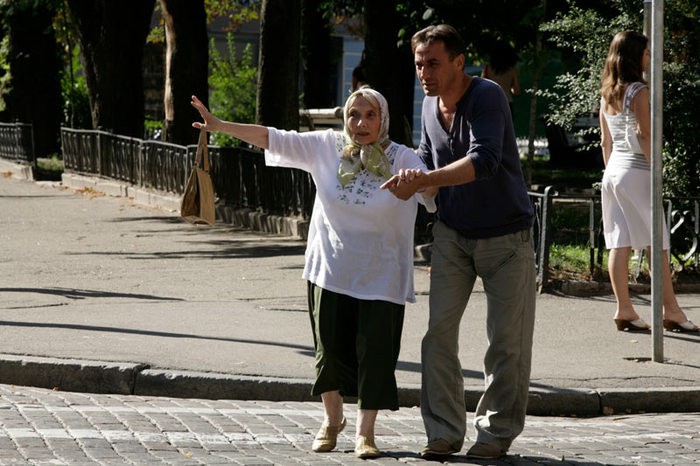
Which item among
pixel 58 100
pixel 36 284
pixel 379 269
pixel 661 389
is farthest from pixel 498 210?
pixel 58 100

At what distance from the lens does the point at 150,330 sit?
9.43 metres

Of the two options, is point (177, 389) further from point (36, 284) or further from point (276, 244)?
point (276, 244)

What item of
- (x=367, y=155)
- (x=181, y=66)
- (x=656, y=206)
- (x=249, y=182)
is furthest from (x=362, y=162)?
(x=181, y=66)

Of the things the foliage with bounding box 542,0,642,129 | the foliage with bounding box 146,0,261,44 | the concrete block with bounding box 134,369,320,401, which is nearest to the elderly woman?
the concrete block with bounding box 134,369,320,401

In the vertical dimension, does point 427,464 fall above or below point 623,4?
below

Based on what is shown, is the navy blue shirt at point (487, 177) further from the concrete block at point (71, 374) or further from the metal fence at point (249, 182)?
the metal fence at point (249, 182)

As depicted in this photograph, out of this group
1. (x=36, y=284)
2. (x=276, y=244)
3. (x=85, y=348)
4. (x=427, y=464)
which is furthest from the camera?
(x=276, y=244)

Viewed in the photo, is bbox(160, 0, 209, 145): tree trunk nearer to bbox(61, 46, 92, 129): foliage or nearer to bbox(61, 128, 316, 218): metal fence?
bbox(61, 128, 316, 218): metal fence

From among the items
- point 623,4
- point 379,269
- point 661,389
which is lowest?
point 661,389

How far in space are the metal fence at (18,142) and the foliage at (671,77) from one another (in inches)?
710

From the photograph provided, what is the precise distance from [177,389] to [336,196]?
2168 millimetres

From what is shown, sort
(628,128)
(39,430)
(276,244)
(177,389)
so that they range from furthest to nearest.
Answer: (276,244)
(628,128)
(177,389)
(39,430)

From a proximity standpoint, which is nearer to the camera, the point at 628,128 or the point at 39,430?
the point at 39,430

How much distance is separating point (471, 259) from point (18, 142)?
82.4 feet
